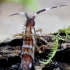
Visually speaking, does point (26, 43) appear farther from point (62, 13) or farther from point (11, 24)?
point (62, 13)

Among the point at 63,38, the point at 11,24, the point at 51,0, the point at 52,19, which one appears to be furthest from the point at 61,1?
the point at 63,38

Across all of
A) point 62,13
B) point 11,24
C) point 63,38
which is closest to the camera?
point 63,38

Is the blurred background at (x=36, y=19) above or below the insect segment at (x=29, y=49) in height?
above

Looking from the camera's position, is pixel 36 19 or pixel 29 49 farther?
pixel 36 19

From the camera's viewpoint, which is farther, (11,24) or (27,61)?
(11,24)

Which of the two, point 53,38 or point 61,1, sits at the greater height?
point 61,1

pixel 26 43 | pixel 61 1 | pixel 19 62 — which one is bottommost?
pixel 19 62

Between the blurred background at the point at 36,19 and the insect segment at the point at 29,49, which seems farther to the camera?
the blurred background at the point at 36,19

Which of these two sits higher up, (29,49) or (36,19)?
(36,19)
